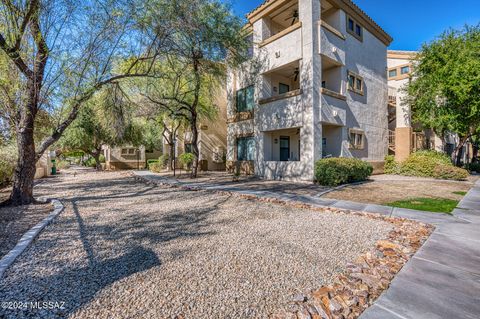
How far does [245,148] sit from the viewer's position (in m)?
17.1

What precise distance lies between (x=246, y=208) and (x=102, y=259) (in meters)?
4.22

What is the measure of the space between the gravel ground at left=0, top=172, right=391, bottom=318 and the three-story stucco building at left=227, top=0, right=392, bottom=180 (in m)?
8.04

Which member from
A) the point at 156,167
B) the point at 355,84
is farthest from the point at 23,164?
the point at 355,84

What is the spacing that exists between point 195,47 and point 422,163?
15635mm

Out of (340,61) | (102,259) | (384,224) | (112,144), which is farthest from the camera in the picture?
(112,144)

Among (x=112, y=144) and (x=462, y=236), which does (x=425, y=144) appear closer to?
(x=462, y=236)

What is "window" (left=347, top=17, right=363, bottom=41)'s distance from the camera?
14906 millimetres

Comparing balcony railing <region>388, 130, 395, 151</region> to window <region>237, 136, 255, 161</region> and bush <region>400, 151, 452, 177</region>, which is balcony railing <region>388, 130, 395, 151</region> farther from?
window <region>237, 136, 255, 161</region>

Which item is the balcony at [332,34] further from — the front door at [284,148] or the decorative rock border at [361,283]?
the decorative rock border at [361,283]

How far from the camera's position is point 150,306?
2559 mm

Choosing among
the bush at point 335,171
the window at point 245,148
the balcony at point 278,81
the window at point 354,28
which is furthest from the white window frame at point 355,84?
the window at point 245,148

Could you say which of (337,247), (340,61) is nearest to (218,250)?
(337,247)

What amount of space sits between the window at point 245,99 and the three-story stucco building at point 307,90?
0.23 feet

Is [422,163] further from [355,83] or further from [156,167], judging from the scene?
[156,167]
